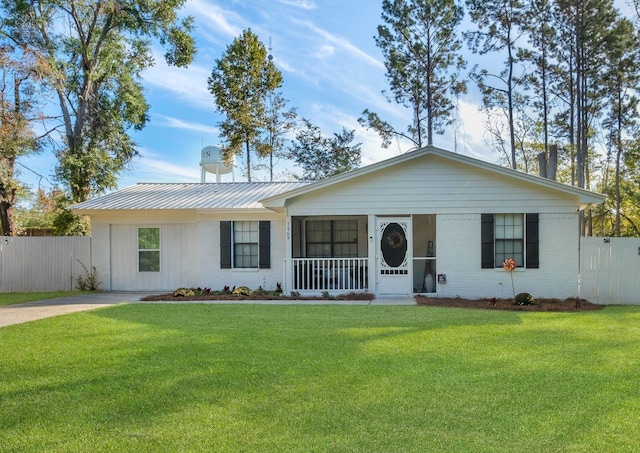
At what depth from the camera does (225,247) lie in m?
14.5

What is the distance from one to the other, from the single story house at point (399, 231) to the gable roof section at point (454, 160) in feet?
0.09

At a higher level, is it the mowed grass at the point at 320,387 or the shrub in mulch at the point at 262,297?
the mowed grass at the point at 320,387

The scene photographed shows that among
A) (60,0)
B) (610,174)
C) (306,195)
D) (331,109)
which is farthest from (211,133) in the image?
(610,174)

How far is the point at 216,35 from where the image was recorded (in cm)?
2436

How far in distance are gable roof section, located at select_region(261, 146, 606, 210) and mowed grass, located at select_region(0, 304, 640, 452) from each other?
4.52m

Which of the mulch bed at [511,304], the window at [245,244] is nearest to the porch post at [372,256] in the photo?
the mulch bed at [511,304]

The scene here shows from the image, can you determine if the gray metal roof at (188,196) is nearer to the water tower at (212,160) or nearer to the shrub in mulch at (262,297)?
the shrub in mulch at (262,297)

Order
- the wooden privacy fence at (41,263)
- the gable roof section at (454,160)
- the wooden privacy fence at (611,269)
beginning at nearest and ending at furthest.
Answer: the gable roof section at (454,160) → the wooden privacy fence at (611,269) → the wooden privacy fence at (41,263)

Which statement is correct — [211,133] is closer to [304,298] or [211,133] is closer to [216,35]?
[216,35]

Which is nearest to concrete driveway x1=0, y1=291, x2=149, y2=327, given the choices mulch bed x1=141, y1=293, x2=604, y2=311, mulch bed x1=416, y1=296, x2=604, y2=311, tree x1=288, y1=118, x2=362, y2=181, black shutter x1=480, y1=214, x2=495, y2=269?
mulch bed x1=141, y1=293, x2=604, y2=311

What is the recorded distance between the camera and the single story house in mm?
12945

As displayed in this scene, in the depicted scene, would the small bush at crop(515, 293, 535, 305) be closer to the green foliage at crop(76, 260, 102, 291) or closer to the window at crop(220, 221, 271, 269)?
the window at crop(220, 221, 271, 269)

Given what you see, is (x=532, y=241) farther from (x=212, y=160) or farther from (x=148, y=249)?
(x=212, y=160)

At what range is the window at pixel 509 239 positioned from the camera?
42.4ft
